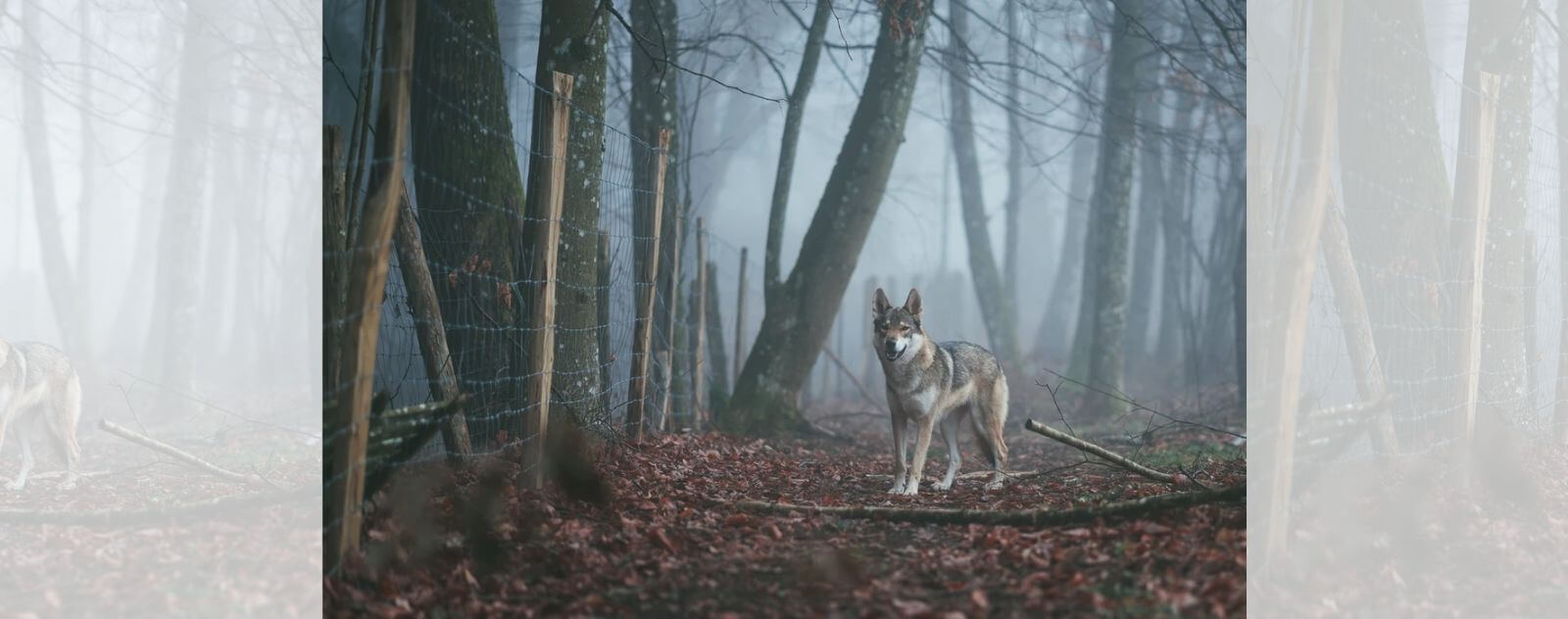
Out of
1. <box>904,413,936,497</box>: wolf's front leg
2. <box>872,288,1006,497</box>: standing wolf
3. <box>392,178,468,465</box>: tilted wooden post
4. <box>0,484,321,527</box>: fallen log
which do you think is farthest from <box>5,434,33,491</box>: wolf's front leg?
<box>904,413,936,497</box>: wolf's front leg

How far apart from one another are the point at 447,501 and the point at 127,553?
2.31m

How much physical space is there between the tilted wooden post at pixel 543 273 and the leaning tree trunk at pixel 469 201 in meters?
0.47

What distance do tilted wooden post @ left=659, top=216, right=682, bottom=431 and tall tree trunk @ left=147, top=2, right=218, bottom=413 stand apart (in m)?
10.3

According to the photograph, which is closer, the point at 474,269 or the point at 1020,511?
the point at 1020,511

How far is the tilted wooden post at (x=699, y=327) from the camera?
437 inches

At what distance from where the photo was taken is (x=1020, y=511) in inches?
225

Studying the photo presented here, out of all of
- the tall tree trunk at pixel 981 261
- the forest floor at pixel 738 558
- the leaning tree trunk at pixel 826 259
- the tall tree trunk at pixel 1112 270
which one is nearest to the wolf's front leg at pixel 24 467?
the forest floor at pixel 738 558

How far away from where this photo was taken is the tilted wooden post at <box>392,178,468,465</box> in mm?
5648

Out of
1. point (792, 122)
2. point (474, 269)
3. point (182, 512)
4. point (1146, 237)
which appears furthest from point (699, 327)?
point (1146, 237)

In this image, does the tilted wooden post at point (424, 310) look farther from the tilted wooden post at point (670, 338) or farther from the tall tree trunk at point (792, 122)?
the tall tree trunk at point (792, 122)

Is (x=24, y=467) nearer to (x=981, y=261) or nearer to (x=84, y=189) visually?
(x=981, y=261)

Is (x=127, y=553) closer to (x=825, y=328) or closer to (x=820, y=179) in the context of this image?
(x=825, y=328)

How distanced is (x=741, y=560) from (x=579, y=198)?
3057 millimetres
